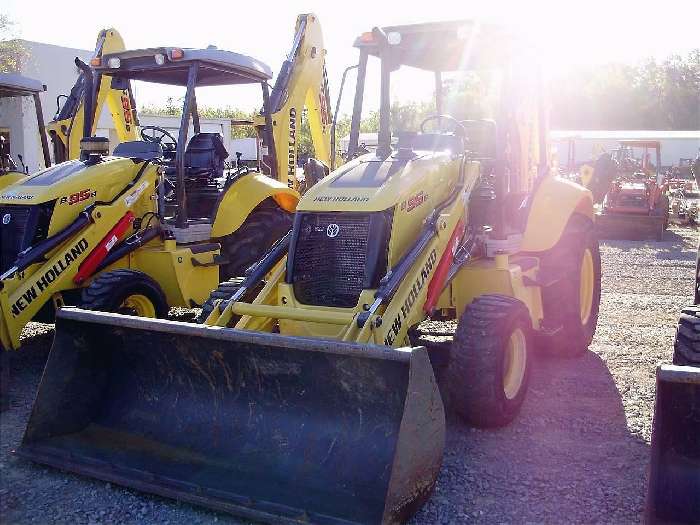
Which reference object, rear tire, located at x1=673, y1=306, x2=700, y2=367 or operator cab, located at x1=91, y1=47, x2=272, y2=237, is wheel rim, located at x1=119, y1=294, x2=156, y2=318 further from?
rear tire, located at x1=673, y1=306, x2=700, y2=367

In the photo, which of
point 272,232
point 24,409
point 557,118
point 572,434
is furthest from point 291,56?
point 557,118

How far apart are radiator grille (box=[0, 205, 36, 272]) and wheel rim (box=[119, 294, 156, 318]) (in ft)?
3.35

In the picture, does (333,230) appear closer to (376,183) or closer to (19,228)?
(376,183)

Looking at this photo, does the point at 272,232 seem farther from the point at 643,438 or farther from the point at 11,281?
the point at 643,438

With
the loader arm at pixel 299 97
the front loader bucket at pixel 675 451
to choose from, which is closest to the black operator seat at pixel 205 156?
the loader arm at pixel 299 97

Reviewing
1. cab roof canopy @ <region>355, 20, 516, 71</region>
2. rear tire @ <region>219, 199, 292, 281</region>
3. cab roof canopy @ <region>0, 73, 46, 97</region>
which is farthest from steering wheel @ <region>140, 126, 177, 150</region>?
cab roof canopy @ <region>355, 20, 516, 71</region>

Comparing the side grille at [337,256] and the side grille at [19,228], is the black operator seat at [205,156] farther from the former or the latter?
the side grille at [337,256]

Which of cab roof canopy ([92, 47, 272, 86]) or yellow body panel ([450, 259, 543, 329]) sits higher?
cab roof canopy ([92, 47, 272, 86])

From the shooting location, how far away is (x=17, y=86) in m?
8.68

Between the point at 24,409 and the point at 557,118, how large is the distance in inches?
2089

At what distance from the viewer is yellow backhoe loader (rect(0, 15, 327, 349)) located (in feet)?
20.1

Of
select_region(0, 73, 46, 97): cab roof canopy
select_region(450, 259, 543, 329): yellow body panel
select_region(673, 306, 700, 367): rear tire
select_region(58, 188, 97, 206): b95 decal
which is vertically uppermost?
select_region(0, 73, 46, 97): cab roof canopy

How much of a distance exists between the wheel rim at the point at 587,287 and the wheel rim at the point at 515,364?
2.05 m

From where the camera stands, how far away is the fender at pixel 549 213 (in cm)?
572
